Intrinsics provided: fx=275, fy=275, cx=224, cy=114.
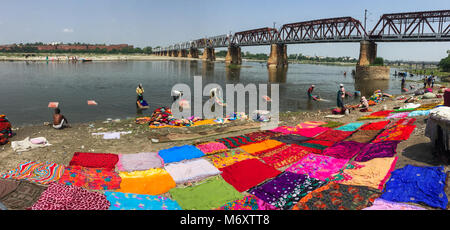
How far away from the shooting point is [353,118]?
1556 cm

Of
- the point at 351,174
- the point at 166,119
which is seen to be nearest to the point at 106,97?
the point at 166,119

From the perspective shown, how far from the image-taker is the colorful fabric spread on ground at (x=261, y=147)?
9.44 m

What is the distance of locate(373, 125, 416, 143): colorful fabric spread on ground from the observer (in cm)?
897

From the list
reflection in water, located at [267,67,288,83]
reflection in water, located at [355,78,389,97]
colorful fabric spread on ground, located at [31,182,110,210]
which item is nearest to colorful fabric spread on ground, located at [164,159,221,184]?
colorful fabric spread on ground, located at [31,182,110,210]

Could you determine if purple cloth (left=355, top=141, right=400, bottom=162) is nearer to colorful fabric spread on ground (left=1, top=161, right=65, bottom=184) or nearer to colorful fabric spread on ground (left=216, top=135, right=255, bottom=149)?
colorful fabric spread on ground (left=216, top=135, right=255, bottom=149)

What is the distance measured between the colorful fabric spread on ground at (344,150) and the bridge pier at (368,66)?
5101 cm

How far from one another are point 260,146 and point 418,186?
5.13 m

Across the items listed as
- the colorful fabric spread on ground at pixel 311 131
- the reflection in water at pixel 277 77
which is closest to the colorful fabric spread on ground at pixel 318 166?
the colorful fabric spread on ground at pixel 311 131

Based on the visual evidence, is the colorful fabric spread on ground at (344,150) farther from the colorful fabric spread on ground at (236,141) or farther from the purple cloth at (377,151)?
the colorful fabric spread on ground at (236,141)

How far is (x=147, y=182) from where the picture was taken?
6.85 meters

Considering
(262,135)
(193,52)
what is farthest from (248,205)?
(193,52)

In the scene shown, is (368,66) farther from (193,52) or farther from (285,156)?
(193,52)

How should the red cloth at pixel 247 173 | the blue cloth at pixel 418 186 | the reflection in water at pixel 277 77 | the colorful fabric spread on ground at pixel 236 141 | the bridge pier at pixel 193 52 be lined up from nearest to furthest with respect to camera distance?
the blue cloth at pixel 418 186 < the red cloth at pixel 247 173 < the colorful fabric spread on ground at pixel 236 141 < the reflection in water at pixel 277 77 < the bridge pier at pixel 193 52

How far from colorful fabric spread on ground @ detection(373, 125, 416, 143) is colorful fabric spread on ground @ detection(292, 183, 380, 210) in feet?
13.1
